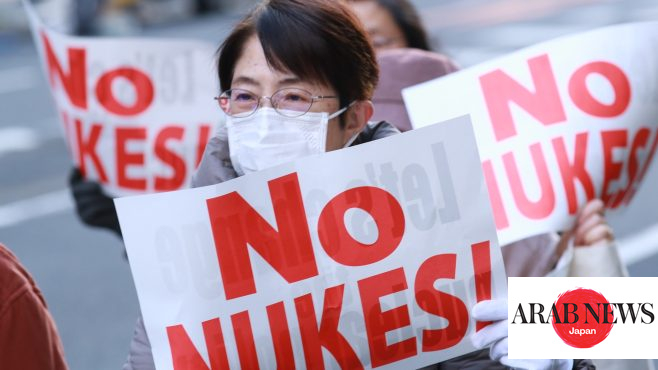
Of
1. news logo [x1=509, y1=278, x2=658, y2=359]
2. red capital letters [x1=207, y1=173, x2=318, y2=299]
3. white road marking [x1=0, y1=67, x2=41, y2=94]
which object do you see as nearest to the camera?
news logo [x1=509, y1=278, x2=658, y2=359]

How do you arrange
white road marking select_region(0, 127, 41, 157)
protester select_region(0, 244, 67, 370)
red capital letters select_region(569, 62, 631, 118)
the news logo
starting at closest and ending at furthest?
the news logo
protester select_region(0, 244, 67, 370)
red capital letters select_region(569, 62, 631, 118)
white road marking select_region(0, 127, 41, 157)

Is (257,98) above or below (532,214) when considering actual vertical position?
above

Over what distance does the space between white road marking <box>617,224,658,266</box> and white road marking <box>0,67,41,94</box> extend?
8343 millimetres

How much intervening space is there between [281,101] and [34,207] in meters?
6.74

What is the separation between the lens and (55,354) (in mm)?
2076

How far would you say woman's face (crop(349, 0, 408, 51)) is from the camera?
11.8ft

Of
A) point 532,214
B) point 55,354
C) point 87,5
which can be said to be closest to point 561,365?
point 532,214

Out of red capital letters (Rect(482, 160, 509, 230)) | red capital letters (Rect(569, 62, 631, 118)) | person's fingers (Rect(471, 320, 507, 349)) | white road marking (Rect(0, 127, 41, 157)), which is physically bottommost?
person's fingers (Rect(471, 320, 507, 349))

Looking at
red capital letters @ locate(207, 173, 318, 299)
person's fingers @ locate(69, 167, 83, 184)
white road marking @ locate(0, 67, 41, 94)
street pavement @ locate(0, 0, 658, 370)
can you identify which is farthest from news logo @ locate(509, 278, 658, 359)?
white road marking @ locate(0, 67, 41, 94)

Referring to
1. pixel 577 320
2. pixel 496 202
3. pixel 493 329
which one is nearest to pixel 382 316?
pixel 493 329

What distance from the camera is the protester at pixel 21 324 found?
1964 millimetres

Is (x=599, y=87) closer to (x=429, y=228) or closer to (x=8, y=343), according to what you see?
(x=429, y=228)

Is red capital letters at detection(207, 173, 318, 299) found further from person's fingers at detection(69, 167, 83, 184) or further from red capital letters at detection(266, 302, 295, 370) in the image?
person's fingers at detection(69, 167, 83, 184)

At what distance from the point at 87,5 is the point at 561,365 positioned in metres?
4.65
